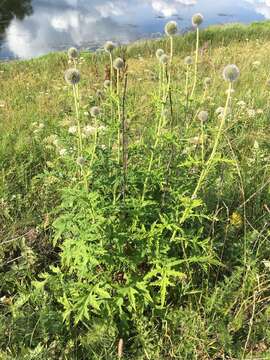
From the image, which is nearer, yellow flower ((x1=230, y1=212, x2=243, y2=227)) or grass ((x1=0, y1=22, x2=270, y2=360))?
grass ((x1=0, y1=22, x2=270, y2=360))

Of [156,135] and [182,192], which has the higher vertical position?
[156,135]

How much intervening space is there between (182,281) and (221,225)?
0.57 m

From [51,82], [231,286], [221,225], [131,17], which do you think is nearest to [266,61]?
[51,82]

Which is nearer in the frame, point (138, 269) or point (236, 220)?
point (138, 269)

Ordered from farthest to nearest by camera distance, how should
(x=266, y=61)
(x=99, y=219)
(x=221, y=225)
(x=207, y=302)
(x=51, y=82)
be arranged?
(x=51, y=82)
(x=266, y=61)
(x=221, y=225)
(x=207, y=302)
(x=99, y=219)

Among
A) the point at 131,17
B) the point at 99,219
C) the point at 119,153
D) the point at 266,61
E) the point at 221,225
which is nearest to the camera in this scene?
the point at 99,219

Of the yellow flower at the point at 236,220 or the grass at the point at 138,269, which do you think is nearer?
the grass at the point at 138,269

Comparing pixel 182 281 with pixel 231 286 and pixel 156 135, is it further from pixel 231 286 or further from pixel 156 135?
pixel 156 135

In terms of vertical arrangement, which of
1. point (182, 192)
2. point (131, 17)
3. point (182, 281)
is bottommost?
point (131, 17)

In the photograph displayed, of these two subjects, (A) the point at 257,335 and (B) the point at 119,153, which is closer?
(A) the point at 257,335

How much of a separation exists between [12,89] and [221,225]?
Result: 5153mm

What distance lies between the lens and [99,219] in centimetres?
218

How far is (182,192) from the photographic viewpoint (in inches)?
96.1

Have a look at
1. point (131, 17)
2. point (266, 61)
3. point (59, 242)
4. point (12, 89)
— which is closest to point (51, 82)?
point (12, 89)
